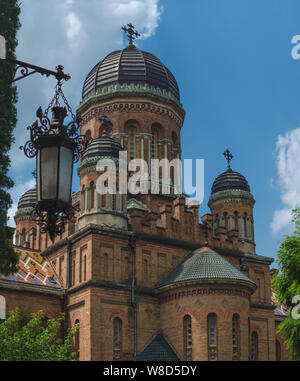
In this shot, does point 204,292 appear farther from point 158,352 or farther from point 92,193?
point 92,193

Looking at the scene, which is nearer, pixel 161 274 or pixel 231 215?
pixel 161 274

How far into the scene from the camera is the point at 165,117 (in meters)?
40.5

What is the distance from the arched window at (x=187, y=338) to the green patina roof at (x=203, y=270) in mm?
1999

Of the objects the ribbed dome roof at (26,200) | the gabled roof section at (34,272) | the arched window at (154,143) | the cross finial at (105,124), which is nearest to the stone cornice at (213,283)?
the gabled roof section at (34,272)

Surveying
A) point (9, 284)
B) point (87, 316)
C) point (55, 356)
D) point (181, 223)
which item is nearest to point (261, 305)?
point (181, 223)

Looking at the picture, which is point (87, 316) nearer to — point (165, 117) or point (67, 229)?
point (67, 229)

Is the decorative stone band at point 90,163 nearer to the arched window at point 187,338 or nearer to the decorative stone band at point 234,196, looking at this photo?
the arched window at point 187,338

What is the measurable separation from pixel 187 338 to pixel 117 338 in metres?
3.46

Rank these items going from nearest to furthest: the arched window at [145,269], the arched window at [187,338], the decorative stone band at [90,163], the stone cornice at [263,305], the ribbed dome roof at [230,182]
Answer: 1. the arched window at [187,338]
2. the arched window at [145,269]
3. the decorative stone band at [90,163]
4. the stone cornice at [263,305]
5. the ribbed dome roof at [230,182]

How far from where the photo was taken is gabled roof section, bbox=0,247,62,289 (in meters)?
32.9

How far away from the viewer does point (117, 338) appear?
101 feet

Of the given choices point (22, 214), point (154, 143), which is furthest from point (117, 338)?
point (22, 214)

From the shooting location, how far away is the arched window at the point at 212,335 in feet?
97.1
